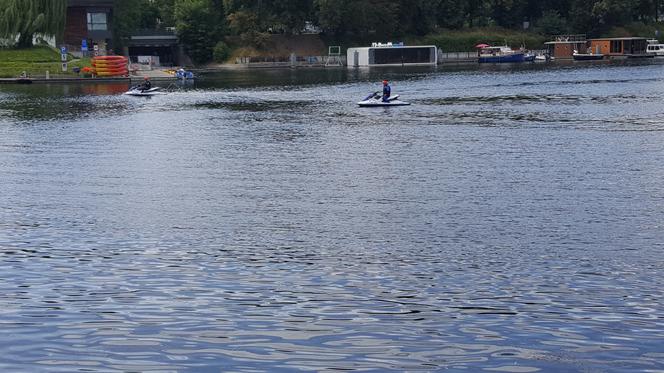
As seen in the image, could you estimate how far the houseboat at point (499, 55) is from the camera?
192 meters

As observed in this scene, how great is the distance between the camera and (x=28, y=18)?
144125 mm

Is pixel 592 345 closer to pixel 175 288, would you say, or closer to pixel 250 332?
pixel 250 332

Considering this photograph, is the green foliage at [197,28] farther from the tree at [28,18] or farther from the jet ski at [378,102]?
the jet ski at [378,102]

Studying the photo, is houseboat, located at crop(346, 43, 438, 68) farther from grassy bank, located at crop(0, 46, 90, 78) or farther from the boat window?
grassy bank, located at crop(0, 46, 90, 78)

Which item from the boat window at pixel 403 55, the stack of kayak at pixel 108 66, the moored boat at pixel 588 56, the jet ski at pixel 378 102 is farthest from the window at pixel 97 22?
the jet ski at pixel 378 102

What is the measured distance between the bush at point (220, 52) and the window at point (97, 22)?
22698 millimetres

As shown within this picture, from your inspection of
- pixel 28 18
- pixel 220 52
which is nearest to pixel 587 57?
pixel 220 52

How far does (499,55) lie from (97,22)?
257 ft

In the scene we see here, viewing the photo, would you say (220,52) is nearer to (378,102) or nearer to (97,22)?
(97,22)

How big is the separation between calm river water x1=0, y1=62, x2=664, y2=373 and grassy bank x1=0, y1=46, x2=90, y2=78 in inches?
2851

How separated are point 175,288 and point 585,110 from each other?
60.9 metres

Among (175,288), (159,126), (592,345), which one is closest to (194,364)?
(175,288)

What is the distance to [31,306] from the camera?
2558 cm

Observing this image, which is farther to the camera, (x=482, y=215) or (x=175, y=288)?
(x=482, y=215)
